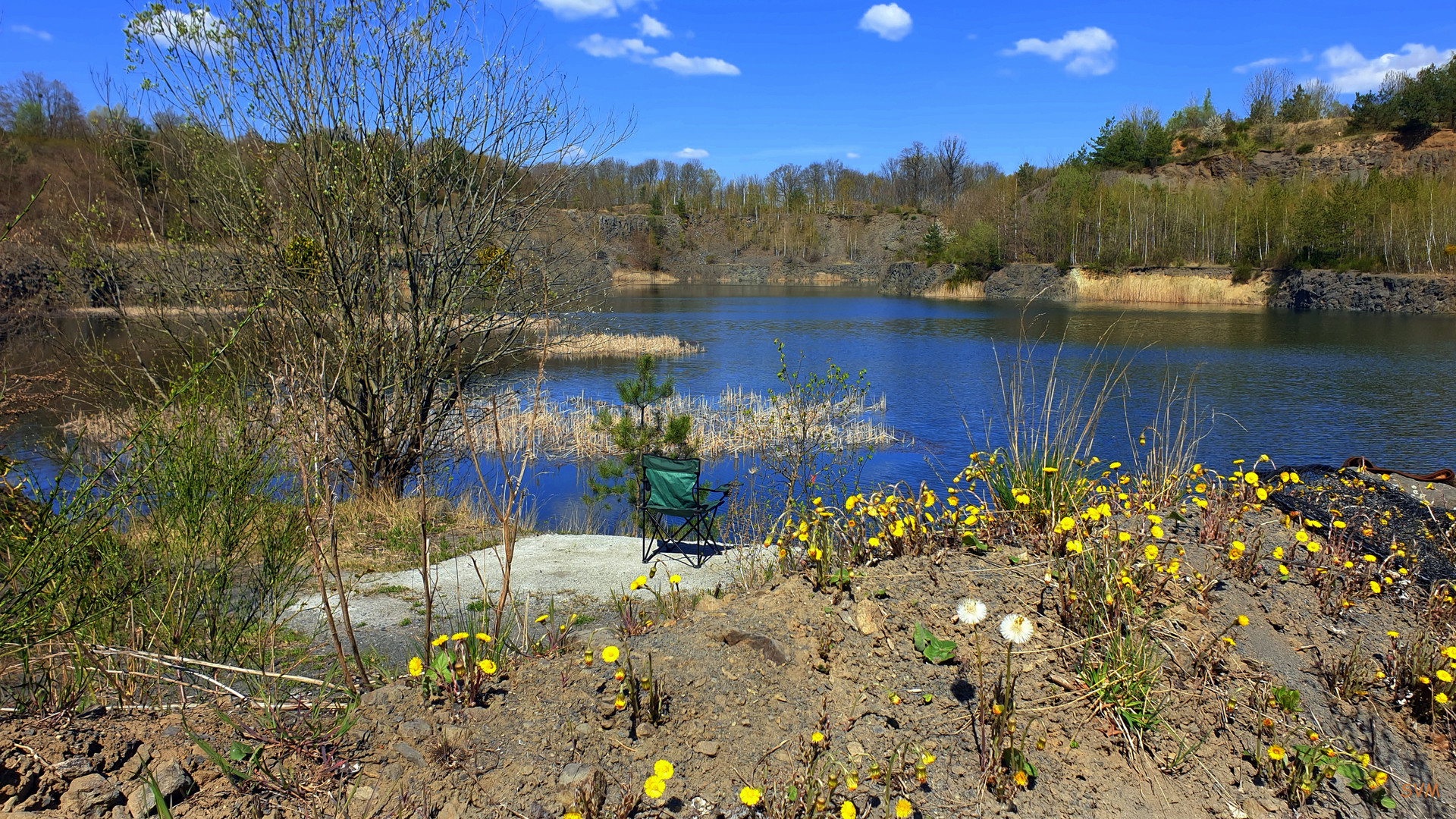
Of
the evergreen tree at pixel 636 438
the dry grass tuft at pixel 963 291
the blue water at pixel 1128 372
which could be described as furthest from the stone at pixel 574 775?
the dry grass tuft at pixel 963 291

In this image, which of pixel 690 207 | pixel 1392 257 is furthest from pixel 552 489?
pixel 690 207

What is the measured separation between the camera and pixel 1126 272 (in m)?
51.8

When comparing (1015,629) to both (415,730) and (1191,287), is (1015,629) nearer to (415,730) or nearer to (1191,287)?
(415,730)

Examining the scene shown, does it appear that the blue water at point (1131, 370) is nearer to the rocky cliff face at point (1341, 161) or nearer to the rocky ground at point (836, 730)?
the rocky ground at point (836, 730)

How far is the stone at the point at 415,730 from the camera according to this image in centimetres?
249

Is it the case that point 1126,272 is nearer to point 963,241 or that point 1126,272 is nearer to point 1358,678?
point 963,241

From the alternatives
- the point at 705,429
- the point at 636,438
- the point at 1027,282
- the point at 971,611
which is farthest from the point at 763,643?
the point at 1027,282

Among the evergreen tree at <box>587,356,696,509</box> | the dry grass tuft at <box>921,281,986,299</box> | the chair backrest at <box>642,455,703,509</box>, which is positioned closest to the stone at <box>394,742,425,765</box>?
the chair backrest at <box>642,455,703,509</box>

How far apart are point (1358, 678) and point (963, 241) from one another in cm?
6589

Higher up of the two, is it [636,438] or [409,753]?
[409,753]

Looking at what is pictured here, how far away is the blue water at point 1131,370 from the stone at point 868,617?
4.03 ft

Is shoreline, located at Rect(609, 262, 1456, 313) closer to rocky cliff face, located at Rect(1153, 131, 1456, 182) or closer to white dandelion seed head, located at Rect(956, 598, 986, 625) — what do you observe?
rocky cliff face, located at Rect(1153, 131, 1456, 182)

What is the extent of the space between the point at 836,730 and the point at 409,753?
1309mm

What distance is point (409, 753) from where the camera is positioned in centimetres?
243
